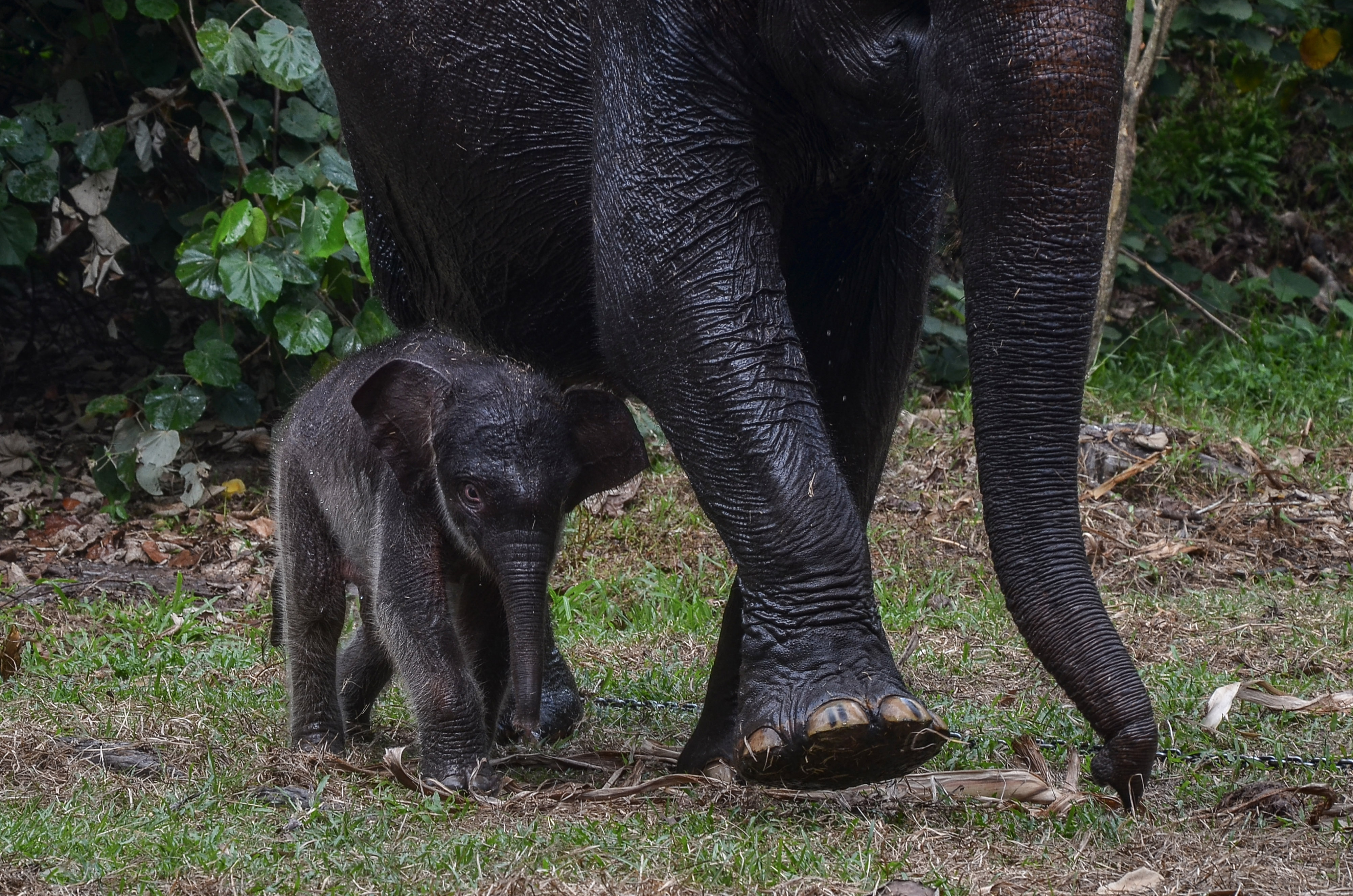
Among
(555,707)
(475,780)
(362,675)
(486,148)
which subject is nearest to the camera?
(475,780)

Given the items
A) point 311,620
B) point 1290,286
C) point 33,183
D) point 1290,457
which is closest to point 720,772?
point 311,620

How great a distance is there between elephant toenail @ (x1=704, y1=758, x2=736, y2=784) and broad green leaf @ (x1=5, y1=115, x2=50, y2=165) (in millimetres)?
5023

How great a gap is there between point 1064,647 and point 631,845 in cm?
93

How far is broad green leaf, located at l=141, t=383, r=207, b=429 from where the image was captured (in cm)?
725

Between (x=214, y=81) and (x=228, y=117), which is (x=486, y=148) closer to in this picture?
(x=214, y=81)

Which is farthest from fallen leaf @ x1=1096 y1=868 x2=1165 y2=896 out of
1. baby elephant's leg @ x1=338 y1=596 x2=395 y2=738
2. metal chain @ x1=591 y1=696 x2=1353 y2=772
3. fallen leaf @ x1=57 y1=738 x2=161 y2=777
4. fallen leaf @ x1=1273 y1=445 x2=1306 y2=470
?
fallen leaf @ x1=1273 y1=445 x2=1306 y2=470

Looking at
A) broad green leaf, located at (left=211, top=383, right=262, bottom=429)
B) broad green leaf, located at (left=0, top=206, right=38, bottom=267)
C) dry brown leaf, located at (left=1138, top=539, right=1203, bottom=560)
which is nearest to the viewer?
dry brown leaf, located at (left=1138, top=539, right=1203, bottom=560)

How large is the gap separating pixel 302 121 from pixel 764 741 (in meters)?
5.31

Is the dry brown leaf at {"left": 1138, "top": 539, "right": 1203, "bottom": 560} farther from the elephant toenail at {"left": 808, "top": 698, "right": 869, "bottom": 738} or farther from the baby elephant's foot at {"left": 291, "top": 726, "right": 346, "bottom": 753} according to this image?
the elephant toenail at {"left": 808, "top": 698, "right": 869, "bottom": 738}

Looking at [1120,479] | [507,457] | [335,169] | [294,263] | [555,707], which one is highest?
[335,169]

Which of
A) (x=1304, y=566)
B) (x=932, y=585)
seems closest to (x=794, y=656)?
(x=932, y=585)

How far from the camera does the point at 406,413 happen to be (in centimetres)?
371

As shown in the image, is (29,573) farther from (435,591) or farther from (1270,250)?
(1270,250)

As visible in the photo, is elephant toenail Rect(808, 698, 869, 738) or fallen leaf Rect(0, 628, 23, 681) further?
fallen leaf Rect(0, 628, 23, 681)
